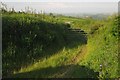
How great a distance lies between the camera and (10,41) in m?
16.0

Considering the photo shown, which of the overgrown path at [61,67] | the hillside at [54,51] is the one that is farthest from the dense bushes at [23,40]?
the overgrown path at [61,67]

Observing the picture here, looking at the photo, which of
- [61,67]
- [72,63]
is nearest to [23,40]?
[72,63]

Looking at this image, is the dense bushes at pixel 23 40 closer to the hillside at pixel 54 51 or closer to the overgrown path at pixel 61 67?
the hillside at pixel 54 51

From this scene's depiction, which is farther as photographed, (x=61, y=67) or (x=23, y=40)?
(x=23, y=40)

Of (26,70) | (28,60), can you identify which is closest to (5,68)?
(26,70)

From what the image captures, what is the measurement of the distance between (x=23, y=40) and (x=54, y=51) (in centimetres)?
215

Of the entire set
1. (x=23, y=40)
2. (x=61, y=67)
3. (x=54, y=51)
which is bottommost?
(x=61, y=67)

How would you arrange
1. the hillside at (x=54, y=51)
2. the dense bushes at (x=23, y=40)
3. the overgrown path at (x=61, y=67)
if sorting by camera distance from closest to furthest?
the hillside at (x=54, y=51) < the overgrown path at (x=61, y=67) < the dense bushes at (x=23, y=40)

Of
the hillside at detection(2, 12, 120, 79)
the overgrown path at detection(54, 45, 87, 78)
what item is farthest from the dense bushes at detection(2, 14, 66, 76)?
the overgrown path at detection(54, 45, 87, 78)

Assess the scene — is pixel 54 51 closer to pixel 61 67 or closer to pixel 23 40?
pixel 23 40

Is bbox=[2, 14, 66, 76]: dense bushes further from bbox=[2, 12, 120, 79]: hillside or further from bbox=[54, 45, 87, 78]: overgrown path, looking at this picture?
bbox=[54, 45, 87, 78]: overgrown path

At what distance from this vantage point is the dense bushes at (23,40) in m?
14.9

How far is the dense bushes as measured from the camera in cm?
1489

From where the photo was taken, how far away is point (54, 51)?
17.9 m
